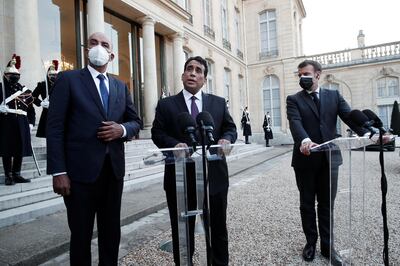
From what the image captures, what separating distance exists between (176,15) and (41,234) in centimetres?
1206

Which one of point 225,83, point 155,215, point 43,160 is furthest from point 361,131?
point 225,83

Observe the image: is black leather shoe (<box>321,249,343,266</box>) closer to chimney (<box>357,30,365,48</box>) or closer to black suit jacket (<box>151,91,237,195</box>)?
black suit jacket (<box>151,91,237,195</box>)

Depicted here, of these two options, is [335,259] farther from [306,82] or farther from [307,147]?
[306,82]

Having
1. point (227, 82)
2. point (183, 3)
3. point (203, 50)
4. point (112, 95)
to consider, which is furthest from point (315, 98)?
point (227, 82)

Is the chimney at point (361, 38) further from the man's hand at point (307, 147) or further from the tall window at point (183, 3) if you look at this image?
the man's hand at point (307, 147)

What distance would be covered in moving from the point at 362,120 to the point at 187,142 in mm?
1342

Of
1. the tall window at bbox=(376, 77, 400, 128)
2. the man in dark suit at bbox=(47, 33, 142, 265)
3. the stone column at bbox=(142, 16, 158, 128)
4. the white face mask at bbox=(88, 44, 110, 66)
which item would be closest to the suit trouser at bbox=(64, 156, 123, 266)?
the man in dark suit at bbox=(47, 33, 142, 265)

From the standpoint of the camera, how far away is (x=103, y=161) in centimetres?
222

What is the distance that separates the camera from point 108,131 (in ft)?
7.24

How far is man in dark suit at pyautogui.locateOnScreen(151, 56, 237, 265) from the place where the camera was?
2463 millimetres

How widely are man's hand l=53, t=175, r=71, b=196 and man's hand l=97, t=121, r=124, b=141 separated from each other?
14.4 inches

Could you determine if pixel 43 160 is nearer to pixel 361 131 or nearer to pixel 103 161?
pixel 103 161

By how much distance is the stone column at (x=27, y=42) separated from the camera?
6668mm

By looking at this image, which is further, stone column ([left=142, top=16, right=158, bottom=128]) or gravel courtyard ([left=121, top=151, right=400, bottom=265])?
stone column ([left=142, top=16, right=158, bottom=128])
